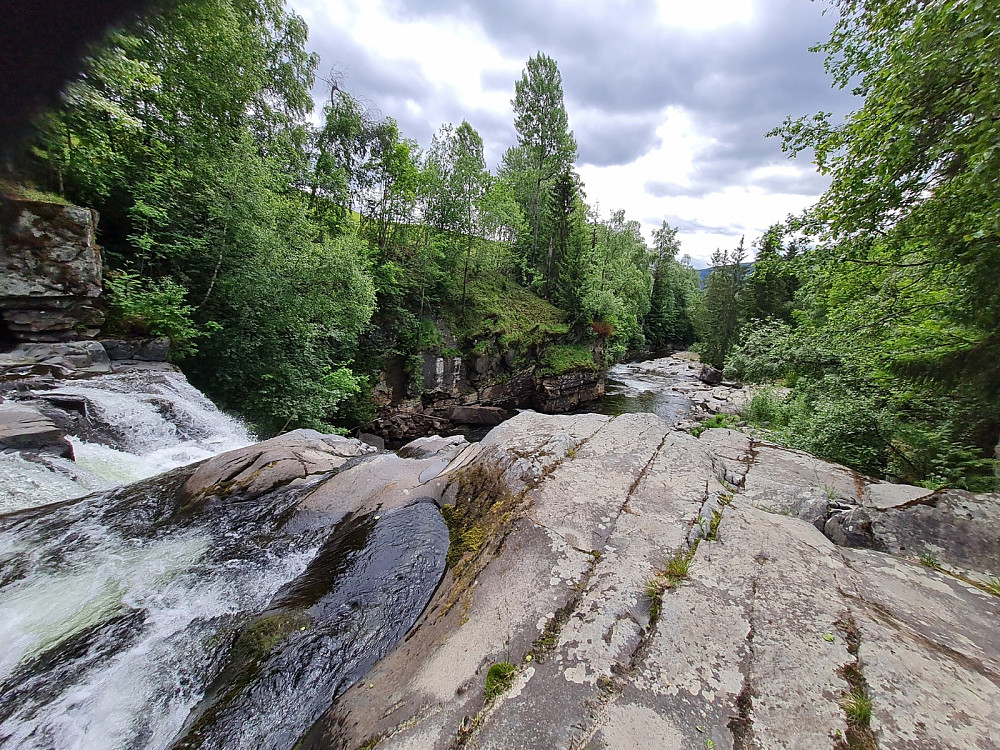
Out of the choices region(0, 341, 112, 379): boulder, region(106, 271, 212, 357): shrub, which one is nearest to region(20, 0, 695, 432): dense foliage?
region(106, 271, 212, 357): shrub

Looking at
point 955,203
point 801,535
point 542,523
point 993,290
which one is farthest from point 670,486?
point 955,203

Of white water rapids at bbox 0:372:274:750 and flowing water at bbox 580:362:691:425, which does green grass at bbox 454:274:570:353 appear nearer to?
flowing water at bbox 580:362:691:425

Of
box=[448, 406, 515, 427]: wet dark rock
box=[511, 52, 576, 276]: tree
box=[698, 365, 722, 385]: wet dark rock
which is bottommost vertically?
box=[448, 406, 515, 427]: wet dark rock

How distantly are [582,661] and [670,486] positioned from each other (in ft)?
9.18

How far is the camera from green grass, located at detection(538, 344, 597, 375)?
2588cm

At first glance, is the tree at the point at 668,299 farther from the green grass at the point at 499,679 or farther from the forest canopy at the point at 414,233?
the green grass at the point at 499,679

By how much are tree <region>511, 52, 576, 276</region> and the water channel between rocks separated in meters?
32.6

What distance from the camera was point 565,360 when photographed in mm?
26531

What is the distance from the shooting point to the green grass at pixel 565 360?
2588 centimetres

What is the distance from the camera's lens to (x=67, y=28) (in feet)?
8.93

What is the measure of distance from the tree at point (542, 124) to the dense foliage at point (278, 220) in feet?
0.69

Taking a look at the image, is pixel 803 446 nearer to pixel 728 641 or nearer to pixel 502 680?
pixel 728 641

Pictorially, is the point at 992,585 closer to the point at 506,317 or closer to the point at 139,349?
the point at 139,349

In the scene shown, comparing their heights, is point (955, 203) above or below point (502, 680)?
above
